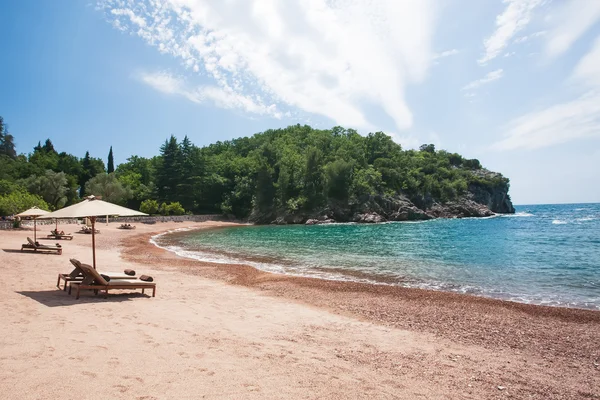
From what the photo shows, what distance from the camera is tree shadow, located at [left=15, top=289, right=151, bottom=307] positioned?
9.41m

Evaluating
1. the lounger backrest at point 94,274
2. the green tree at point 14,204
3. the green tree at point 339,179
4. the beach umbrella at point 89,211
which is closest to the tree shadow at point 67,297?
the lounger backrest at point 94,274

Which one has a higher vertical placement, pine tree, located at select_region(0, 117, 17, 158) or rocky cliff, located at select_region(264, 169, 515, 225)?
pine tree, located at select_region(0, 117, 17, 158)

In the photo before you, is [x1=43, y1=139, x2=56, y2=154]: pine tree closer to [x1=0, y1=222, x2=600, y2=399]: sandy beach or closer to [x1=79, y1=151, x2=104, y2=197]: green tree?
[x1=79, y1=151, x2=104, y2=197]: green tree

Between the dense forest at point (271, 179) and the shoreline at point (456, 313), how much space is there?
60346mm

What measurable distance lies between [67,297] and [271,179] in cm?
7295

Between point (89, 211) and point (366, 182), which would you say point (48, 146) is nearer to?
point (366, 182)

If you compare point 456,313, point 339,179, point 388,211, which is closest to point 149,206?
point 339,179

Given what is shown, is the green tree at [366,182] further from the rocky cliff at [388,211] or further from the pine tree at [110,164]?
the pine tree at [110,164]

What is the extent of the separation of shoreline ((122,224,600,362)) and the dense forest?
60.3m

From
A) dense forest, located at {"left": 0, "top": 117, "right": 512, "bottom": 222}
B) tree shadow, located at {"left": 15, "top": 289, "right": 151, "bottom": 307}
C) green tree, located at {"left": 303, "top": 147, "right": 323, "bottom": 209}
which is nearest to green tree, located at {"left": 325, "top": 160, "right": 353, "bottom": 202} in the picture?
dense forest, located at {"left": 0, "top": 117, "right": 512, "bottom": 222}

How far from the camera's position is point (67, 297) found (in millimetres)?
10148

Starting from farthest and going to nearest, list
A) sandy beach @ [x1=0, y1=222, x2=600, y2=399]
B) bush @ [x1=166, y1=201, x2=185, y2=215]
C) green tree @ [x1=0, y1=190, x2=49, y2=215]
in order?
bush @ [x1=166, y1=201, x2=185, y2=215] < green tree @ [x1=0, y1=190, x2=49, y2=215] < sandy beach @ [x1=0, y1=222, x2=600, y2=399]

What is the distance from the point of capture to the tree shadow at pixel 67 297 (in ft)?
30.9

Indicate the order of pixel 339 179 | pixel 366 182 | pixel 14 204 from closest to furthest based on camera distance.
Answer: pixel 14 204 → pixel 339 179 → pixel 366 182
